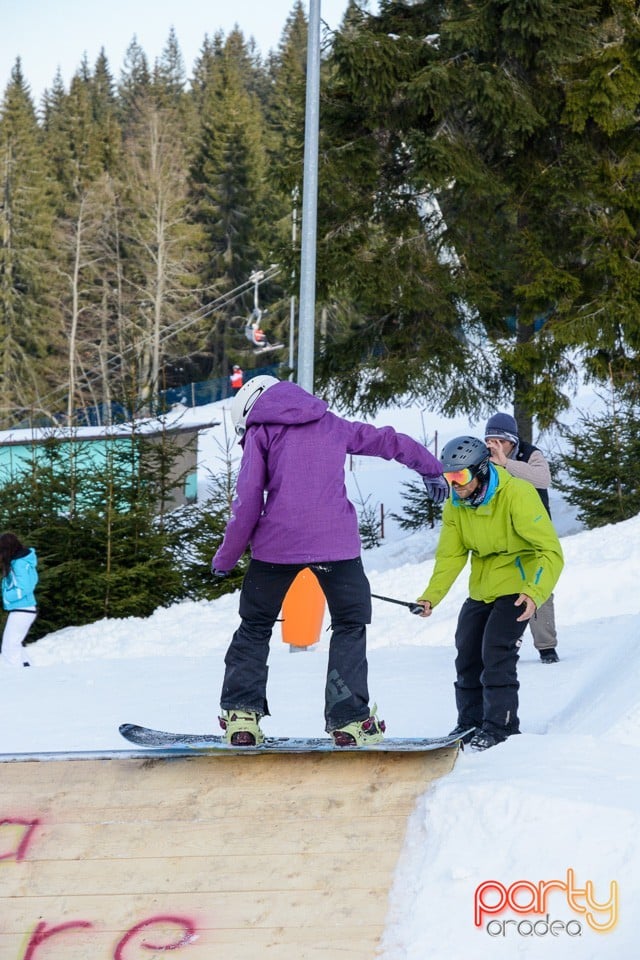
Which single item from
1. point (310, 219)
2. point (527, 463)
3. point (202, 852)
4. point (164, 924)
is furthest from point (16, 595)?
point (164, 924)

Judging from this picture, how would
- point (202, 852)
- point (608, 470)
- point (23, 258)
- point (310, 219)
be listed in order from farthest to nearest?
point (23, 258) < point (608, 470) < point (310, 219) < point (202, 852)

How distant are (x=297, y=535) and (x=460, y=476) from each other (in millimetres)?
904

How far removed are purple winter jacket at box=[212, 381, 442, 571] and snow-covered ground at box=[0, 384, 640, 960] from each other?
120 centimetres

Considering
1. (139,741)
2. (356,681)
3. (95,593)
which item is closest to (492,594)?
(356,681)

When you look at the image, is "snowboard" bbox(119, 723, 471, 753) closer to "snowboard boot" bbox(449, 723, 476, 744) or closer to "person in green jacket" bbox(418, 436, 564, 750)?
"snowboard boot" bbox(449, 723, 476, 744)

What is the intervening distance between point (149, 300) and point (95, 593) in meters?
33.9

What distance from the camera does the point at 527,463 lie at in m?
7.30

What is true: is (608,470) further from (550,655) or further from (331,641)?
(331,641)

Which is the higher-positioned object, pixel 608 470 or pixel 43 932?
pixel 608 470

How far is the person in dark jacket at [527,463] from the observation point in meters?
6.81

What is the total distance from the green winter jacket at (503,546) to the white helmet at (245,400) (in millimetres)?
1107

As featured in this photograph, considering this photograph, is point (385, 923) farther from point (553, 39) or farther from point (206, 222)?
point (206, 222)

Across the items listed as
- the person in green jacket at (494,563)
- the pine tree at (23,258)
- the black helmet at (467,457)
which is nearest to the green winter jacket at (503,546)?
the person in green jacket at (494,563)

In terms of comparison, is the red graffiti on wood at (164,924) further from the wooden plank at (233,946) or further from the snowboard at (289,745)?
the snowboard at (289,745)
